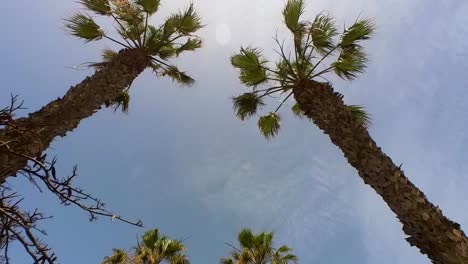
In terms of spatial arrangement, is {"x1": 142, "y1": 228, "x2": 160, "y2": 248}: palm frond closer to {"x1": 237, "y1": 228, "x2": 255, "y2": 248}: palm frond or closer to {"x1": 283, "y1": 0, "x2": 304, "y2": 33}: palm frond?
{"x1": 237, "y1": 228, "x2": 255, "y2": 248}: palm frond

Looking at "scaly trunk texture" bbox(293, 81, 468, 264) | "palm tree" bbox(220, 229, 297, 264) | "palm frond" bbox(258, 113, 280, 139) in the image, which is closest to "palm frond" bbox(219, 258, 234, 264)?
"palm tree" bbox(220, 229, 297, 264)

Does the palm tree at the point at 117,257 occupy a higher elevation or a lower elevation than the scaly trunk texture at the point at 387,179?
higher

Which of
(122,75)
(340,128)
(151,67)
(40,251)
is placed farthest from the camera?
(151,67)

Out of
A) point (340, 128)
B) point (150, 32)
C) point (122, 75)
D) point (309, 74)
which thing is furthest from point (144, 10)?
point (340, 128)

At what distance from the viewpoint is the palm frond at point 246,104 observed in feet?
36.7

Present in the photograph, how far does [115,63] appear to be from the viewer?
8102mm

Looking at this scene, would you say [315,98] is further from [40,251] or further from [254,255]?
[254,255]

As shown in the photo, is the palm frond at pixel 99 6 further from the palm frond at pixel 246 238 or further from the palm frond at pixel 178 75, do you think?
the palm frond at pixel 246 238

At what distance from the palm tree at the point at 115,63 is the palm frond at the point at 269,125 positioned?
2.55 metres

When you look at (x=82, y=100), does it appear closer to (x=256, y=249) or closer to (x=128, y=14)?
(x=128, y=14)

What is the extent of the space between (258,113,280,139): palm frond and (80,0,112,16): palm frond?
5.04 m

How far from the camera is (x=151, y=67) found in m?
9.78

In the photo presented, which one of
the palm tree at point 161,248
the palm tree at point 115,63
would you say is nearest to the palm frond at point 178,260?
the palm tree at point 161,248

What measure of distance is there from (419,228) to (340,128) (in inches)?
91.8
